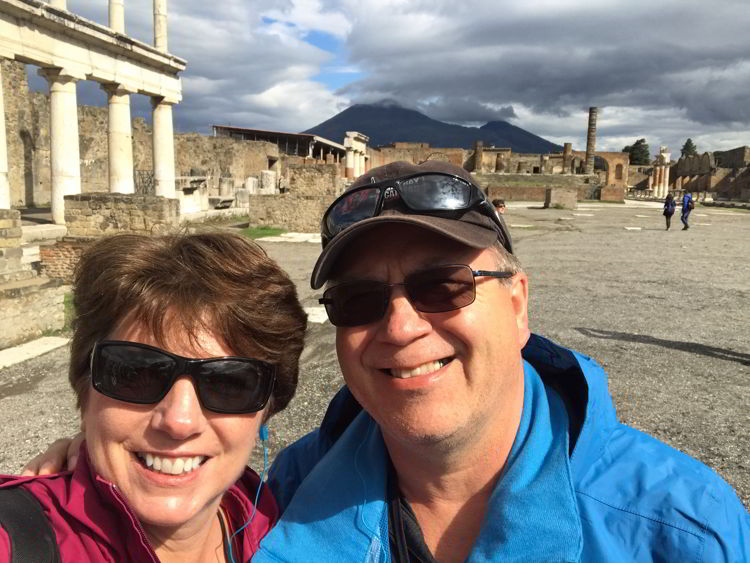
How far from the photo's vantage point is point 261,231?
61.8 ft

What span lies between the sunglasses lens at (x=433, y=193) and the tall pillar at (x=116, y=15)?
22.0 m

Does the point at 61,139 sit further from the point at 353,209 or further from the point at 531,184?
the point at 531,184

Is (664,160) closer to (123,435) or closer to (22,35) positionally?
Result: (22,35)

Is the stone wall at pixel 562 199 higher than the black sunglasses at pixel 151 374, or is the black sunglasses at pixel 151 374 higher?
the stone wall at pixel 562 199

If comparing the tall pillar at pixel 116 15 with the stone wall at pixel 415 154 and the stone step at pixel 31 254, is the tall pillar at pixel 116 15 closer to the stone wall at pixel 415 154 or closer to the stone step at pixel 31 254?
the stone step at pixel 31 254

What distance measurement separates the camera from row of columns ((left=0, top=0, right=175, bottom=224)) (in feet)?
58.1

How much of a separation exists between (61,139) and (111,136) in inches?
104

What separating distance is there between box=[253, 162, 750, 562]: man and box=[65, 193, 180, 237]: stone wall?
975 centimetres

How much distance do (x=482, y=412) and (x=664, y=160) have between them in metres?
65.7

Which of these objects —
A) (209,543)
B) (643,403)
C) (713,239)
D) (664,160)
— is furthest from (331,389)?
(664,160)

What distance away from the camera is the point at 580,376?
5.19 feet

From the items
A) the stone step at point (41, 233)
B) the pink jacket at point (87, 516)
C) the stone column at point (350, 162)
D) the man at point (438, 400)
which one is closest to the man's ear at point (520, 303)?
the man at point (438, 400)

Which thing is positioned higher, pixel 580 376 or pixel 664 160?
pixel 664 160

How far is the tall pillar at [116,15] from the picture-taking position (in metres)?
19.9
